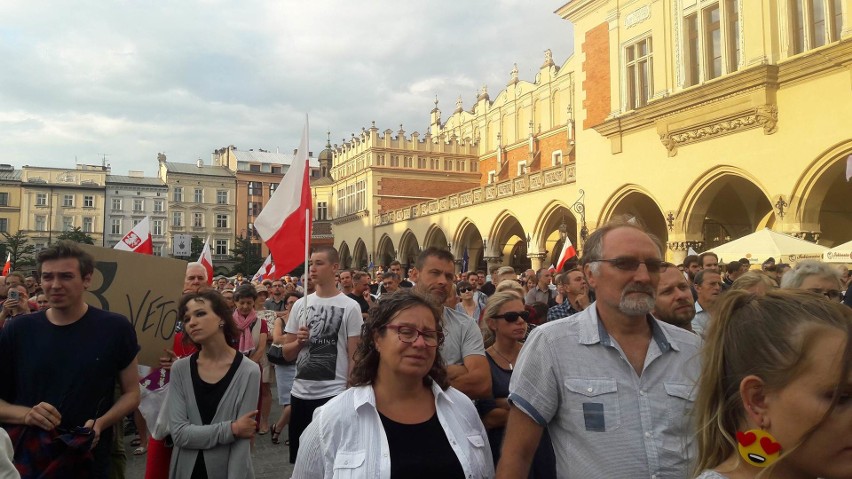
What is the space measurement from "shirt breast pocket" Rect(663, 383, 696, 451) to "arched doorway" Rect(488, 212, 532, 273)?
21.4 meters

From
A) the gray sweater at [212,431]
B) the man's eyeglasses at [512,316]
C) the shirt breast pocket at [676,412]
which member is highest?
the man's eyeglasses at [512,316]

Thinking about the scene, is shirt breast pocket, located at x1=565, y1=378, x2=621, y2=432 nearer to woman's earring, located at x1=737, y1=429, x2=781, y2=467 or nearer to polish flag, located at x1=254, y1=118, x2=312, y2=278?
woman's earring, located at x1=737, y1=429, x2=781, y2=467

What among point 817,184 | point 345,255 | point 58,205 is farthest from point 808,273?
point 58,205

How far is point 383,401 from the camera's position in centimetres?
240

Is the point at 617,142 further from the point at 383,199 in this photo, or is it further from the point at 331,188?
the point at 331,188

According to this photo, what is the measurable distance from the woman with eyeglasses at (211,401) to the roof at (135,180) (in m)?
71.1

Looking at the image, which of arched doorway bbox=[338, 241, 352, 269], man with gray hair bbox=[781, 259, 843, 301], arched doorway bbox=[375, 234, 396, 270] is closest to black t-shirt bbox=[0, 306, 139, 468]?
man with gray hair bbox=[781, 259, 843, 301]

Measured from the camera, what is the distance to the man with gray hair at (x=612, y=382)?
217cm

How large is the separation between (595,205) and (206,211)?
190 ft

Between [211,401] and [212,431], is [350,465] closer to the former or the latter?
[212,431]

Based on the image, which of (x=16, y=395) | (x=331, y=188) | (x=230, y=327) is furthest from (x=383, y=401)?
(x=331, y=188)

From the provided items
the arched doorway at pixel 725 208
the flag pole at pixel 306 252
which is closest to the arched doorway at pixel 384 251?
the arched doorway at pixel 725 208

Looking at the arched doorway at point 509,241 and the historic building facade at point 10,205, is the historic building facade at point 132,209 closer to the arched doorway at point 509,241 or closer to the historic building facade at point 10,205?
the historic building facade at point 10,205

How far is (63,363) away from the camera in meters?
3.31
